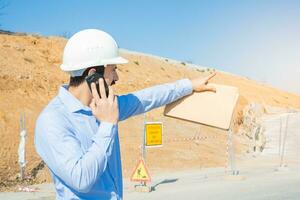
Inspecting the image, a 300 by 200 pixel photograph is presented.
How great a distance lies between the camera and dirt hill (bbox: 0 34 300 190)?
21.8m

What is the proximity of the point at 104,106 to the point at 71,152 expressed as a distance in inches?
11.1

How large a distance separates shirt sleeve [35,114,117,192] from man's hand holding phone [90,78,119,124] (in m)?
0.04

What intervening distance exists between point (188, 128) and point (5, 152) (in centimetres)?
1208

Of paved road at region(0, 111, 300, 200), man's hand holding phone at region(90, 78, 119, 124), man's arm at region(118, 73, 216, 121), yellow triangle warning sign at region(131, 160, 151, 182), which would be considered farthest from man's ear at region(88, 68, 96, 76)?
yellow triangle warning sign at region(131, 160, 151, 182)

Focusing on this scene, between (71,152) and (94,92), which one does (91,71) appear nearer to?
(94,92)

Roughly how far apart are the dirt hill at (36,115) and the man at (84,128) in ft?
45.7

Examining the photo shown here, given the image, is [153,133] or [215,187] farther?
[153,133]

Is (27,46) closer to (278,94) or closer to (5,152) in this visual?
(5,152)

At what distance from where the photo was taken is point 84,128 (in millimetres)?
2947

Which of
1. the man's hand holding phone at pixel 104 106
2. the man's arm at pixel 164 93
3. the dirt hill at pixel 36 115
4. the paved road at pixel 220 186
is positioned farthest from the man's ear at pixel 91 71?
the dirt hill at pixel 36 115

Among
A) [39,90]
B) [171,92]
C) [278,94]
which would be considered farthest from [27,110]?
[278,94]

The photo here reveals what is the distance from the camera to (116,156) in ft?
10.2

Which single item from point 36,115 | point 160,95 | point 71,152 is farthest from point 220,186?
point 71,152

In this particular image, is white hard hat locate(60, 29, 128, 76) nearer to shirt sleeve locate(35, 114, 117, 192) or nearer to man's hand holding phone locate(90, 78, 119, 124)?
man's hand holding phone locate(90, 78, 119, 124)
